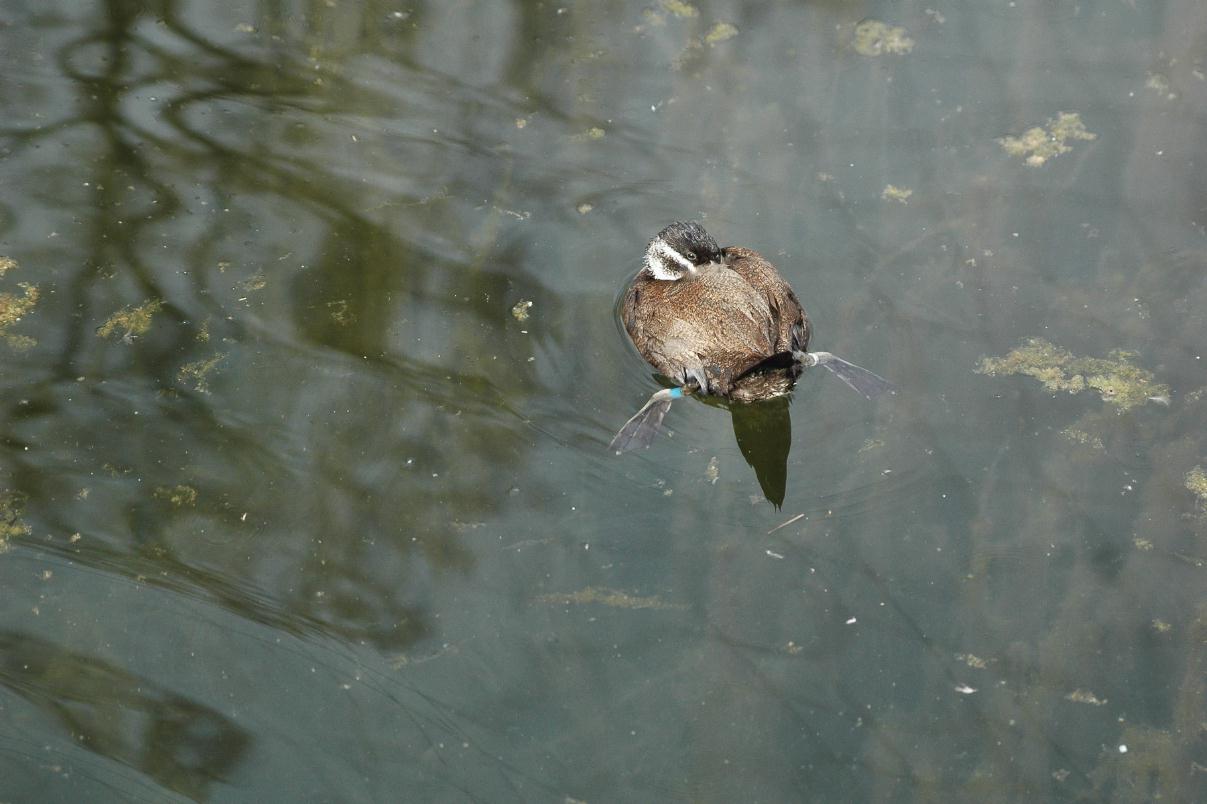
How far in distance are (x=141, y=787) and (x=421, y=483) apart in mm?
1417

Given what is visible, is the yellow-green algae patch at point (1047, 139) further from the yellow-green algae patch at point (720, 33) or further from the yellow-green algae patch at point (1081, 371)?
the yellow-green algae patch at point (720, 33)

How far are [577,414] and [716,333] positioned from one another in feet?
2.08

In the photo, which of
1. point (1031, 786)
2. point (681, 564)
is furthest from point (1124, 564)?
point (681, 564)

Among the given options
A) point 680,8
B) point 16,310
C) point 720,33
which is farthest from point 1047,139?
point 16,310

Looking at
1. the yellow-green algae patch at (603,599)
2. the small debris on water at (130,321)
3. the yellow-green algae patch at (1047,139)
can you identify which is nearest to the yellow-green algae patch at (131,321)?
the small debris on water at (130,321)

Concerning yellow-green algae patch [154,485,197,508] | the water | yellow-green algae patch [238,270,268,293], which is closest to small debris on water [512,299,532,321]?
the water

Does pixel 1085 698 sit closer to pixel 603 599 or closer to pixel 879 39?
pixel 603 599

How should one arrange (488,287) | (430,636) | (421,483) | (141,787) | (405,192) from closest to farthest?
(141,787)
(430,636)
(421,483)
(488,287)
(405,192)

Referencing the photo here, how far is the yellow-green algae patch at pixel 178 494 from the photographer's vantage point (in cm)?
454

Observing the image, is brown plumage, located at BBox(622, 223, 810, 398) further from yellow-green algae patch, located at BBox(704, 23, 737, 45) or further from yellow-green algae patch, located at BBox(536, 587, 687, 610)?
yellow-green algae patch, located at BBox(704, 23, 737, 45)

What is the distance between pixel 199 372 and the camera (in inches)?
195

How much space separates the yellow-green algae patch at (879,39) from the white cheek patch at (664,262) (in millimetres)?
1900

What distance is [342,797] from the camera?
381cm

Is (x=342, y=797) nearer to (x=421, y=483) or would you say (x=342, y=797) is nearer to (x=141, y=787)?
(x=141, y=787)
